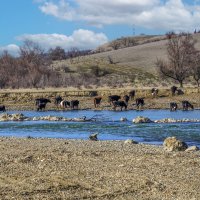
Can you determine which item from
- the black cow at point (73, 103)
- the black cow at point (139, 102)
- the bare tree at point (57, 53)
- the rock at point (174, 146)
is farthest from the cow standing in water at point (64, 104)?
the bare tree at point (57, 53)

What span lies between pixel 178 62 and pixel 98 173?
180 ft

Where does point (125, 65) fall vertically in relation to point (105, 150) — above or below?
above

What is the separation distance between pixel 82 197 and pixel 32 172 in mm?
3163

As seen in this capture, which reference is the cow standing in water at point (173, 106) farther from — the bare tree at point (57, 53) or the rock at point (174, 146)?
the bare tree at point (57, 53)

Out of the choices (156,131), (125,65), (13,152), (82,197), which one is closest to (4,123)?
Answer: (156,131)

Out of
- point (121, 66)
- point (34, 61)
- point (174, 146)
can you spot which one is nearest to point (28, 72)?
point (34, 61)

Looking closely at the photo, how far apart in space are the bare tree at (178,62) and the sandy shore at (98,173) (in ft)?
158

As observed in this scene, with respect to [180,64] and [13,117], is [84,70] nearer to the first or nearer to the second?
[180,64]

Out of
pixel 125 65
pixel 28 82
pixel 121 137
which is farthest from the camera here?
pixel 125 65

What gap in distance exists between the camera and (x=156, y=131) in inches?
1182

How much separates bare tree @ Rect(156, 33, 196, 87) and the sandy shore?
48.0 m

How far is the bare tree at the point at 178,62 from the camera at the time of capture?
68438 millimetres

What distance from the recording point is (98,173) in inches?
589

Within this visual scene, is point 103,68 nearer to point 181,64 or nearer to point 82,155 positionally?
point 181,64
